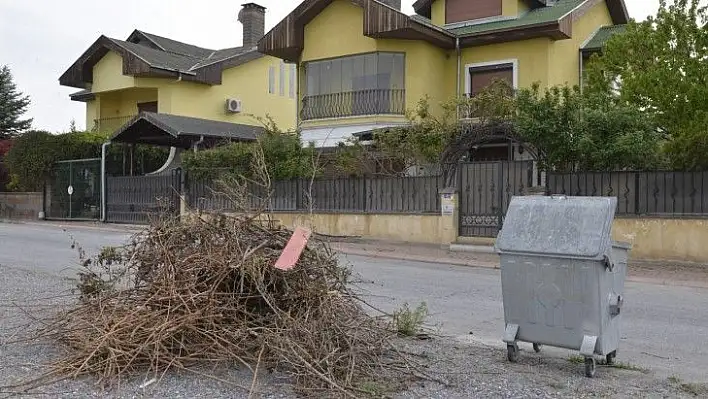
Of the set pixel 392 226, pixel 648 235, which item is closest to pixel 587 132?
pixel 648 235

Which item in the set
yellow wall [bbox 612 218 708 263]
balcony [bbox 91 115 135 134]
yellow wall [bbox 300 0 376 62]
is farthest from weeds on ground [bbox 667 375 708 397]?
balcony [bbox 91 115 135 134]

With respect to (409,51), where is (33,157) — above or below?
below

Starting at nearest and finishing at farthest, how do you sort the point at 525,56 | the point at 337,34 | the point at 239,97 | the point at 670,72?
the point at 670,72
the point at 525,56
the point at 337,34
the point at 239,97

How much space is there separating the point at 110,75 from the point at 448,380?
30810mm

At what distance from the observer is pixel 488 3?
25.7m

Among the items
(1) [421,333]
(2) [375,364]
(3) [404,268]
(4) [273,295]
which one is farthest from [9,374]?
(3) [404,268]

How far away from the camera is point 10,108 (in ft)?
143

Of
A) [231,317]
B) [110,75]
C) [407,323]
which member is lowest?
[407,323]

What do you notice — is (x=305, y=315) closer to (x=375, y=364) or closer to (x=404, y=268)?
(x=375, y=364)

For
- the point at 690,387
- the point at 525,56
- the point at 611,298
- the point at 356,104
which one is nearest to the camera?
the point at 690,387

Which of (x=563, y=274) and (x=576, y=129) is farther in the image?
(x=576, y=129)

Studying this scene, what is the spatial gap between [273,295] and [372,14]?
1929 centimetres

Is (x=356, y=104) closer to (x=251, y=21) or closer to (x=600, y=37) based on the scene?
(x=600, y=37)

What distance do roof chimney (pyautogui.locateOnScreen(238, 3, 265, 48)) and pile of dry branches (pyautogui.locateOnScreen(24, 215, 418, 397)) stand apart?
3126 centimetres
